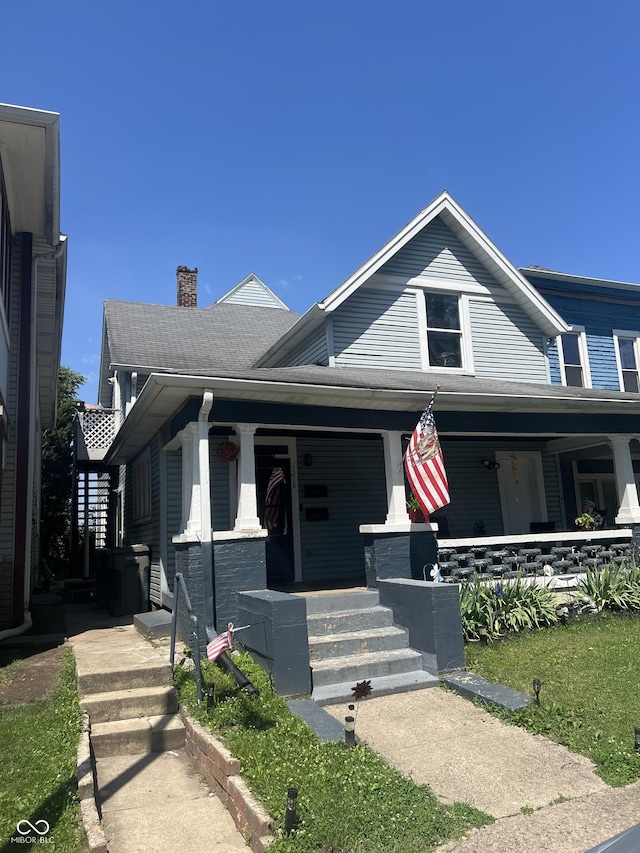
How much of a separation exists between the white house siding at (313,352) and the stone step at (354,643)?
5.61 metres

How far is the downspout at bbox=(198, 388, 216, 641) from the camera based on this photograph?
24.0 feet

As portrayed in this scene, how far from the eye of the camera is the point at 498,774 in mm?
4539

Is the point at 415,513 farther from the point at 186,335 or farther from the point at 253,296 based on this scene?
the point at 253,296

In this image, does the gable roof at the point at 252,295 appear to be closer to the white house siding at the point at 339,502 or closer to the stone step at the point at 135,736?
the white house siding at the point at 339,502

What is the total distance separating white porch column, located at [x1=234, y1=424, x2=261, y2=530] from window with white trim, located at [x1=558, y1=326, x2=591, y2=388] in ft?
34.0

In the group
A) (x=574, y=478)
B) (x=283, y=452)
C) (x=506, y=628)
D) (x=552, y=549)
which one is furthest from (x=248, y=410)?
(x=574, y=478)

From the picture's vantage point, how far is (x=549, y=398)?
387 inches

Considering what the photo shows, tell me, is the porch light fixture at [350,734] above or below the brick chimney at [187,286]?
below

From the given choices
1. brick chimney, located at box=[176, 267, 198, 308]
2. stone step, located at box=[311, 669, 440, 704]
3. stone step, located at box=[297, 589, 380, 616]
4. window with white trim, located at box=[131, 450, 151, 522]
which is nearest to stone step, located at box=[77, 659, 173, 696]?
stone step, located at box=[311, 669, 440, 704]

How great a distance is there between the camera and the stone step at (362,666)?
257 inches

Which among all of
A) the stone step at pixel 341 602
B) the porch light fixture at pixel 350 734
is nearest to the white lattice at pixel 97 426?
the stone step at pixel 341 602

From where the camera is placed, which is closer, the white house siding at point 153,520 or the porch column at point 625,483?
the porch column at point 625,483

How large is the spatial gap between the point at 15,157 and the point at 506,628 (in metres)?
8.80

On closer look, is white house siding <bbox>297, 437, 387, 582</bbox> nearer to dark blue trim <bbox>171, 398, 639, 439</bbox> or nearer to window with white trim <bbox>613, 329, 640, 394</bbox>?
dark blue trim <bbox>171, 398, 639, 439</bbox>
